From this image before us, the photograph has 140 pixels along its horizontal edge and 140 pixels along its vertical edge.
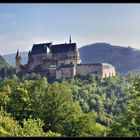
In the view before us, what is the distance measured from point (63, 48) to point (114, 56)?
1506 inches

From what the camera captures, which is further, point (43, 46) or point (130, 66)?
point (130, 66)

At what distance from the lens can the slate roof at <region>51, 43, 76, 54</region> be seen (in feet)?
254

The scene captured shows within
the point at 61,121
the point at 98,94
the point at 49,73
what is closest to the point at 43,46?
the point at 49,73

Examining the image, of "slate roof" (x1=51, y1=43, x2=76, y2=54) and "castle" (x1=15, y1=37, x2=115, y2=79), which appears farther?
"slate roof" (x1=51, y1=43, x2=76, y2=54)

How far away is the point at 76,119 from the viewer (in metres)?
22.8

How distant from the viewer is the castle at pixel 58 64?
68.2 m

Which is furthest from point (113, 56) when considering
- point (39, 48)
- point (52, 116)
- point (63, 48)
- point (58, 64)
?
point (52, 116)

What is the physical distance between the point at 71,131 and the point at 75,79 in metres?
44.2

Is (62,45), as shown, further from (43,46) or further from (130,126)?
(130,126)

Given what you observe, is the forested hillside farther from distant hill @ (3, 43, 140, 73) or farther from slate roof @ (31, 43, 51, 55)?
distant hill @ (3, 43, 140, 73)

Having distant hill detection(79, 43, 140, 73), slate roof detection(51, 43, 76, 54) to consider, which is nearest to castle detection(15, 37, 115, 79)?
slate roof detection(51, 43, 76, 54)

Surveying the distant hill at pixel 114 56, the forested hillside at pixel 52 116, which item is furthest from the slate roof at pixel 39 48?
the forested hillside at pixel 52 116

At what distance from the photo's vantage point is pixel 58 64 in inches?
2822

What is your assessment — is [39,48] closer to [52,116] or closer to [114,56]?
[114,56]
